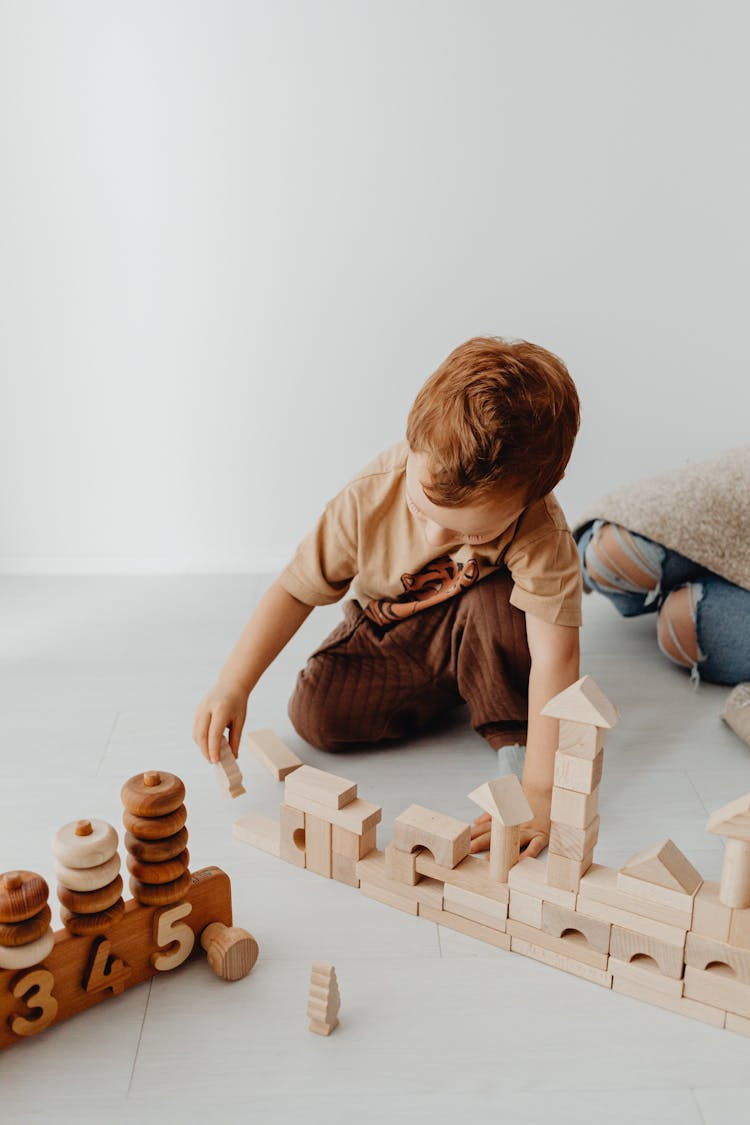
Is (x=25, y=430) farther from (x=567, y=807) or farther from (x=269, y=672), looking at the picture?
(x=567, y=807)

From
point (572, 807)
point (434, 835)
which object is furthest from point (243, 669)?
point (572, 807)

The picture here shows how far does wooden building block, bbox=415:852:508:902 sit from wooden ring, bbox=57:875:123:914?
0.77ft

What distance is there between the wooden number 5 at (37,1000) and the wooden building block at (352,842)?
246 mm

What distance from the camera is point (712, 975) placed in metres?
0.73

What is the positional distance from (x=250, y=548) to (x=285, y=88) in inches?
25.0

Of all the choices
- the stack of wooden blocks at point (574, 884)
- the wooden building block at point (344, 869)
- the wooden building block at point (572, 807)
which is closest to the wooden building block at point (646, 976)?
the stack of wooden blocks at point (574, 884)

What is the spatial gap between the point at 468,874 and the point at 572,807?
0.41 feet

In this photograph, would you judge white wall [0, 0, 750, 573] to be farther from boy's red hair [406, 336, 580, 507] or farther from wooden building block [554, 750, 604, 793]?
wooden building block [554, 750, 604, 793]

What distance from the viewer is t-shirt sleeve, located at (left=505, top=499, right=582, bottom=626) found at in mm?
950

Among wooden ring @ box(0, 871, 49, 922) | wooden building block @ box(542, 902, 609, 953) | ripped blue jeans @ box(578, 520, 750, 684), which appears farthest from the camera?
ripped blue jeans @ box(578, 520, 750, 684)

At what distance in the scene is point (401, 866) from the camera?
833 millimetres

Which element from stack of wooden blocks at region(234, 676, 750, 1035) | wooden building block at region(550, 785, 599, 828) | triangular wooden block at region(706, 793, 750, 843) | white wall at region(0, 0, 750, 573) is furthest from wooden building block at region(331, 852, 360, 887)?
white wall at region(0, 0, 750, 573)

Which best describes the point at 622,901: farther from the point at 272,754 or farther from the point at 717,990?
the point at 272,754

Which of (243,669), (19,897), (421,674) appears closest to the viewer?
(19,897)
